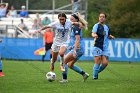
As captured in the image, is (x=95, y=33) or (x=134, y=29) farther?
(x=134, y=29)

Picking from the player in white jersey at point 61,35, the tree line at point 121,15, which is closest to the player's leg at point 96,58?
the player in white jersey at point 61,35

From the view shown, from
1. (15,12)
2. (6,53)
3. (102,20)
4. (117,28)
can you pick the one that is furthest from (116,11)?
(102,20)

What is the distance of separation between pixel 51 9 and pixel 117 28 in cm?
501

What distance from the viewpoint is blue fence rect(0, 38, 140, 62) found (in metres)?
33.2

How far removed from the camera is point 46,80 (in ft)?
58.7

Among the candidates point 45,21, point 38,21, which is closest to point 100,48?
point 38,21

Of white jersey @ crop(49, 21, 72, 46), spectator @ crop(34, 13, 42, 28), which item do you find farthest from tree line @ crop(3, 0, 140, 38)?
white jersey @ crop(49, 21, 72, 46)

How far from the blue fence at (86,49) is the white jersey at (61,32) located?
1576 cm

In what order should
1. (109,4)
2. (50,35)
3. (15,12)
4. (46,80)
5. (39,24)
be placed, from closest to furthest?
(46,80), (50,35), (39,24), (15,12), (109,4)

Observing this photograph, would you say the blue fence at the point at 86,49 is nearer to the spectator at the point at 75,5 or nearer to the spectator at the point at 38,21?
the spectator at the point at 38,21

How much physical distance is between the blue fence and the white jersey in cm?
1576

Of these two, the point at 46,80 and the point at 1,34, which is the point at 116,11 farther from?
the point at 46,80

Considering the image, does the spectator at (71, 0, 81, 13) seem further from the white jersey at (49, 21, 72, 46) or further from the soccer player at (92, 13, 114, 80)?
the white jersey at (49, 21, 72, 46)

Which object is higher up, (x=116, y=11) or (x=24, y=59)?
(x=116, y=11)
